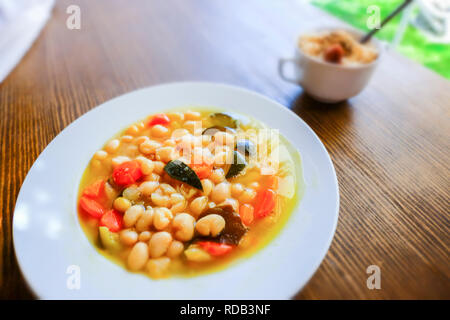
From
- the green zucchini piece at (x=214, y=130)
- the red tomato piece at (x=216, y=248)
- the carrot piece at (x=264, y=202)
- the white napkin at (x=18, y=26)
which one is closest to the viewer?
the red tomato piece at (x=216, y=248)

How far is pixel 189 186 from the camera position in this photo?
1027 millimetres

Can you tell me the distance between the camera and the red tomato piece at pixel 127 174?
103 cm

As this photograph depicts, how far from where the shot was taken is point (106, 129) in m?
1.17

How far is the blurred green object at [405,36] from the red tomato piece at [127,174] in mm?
3142

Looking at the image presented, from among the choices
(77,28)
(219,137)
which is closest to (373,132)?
(219,137)

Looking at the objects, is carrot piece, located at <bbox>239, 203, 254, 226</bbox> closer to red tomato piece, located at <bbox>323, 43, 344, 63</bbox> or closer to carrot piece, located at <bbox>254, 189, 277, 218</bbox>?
carrot piece, located at <bbox>254, 189, 277, 218</bbox>

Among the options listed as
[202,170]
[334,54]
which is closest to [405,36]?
[334,54]

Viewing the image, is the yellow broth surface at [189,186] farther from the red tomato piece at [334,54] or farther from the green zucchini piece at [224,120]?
the red tomato piece at [334,54]

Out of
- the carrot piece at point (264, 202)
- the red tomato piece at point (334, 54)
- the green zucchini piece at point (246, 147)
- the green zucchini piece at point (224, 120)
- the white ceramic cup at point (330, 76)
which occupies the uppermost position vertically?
the red tomato piece at point (334, 54)

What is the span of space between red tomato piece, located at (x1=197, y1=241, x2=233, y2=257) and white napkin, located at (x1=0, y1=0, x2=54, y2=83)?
1.48m

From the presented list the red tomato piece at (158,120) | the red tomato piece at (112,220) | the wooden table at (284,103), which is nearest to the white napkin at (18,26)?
the wooden table at (284,103)

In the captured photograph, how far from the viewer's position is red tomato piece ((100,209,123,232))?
0.91m

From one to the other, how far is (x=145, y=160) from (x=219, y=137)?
28 cm
